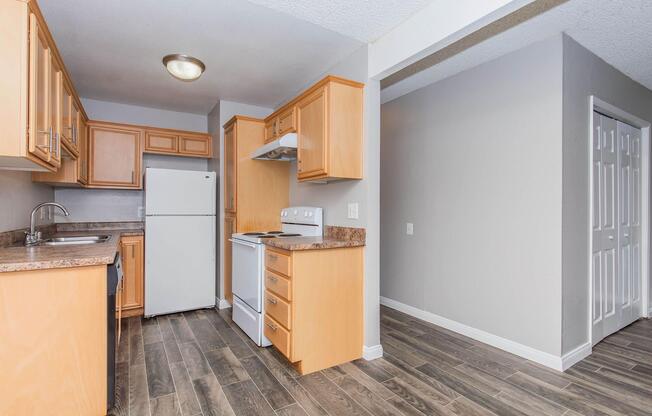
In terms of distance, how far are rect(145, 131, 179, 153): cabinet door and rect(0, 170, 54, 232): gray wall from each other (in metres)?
1.18

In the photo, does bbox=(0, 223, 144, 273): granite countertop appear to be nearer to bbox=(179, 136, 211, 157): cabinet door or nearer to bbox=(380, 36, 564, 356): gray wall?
bbox=(179, 136, 211, 157): cabinet door

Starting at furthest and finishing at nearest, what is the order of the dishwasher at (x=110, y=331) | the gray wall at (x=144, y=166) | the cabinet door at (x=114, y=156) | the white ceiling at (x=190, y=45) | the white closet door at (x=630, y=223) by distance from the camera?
the gray wall at (x=144, y=166)
the cabinet door at (x=114, y=156)
the white closet door at (x=630, y=223)
the white ceiling at (x=190, y=45)
the dishwasher at (x=110, y=331)

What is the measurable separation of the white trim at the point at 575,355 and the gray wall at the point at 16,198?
398cm

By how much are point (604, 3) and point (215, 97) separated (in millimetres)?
3535

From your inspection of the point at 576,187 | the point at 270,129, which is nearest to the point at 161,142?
the point at 270,129

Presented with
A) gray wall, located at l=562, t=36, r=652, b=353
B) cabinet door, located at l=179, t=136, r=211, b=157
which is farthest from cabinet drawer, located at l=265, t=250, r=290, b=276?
cabinet door, located at l=179, t=136, r=211, b=157

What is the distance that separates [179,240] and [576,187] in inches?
145

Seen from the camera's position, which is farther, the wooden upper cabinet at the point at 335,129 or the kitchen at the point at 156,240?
the wooden upper cabinet at the point at 335,129

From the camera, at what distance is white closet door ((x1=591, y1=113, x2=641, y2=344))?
2799mm

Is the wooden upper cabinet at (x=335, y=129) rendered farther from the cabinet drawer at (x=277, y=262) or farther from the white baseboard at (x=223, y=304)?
the white baseboard at (x=223, y=304)

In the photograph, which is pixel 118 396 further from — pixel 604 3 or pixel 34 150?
pixel 604 3

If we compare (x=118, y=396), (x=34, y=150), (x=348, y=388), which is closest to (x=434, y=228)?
(x=348, y=388)

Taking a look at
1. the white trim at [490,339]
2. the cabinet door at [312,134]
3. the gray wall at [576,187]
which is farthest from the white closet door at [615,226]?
the cabinet door at [312,134]

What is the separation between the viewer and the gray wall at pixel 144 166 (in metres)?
3.98
